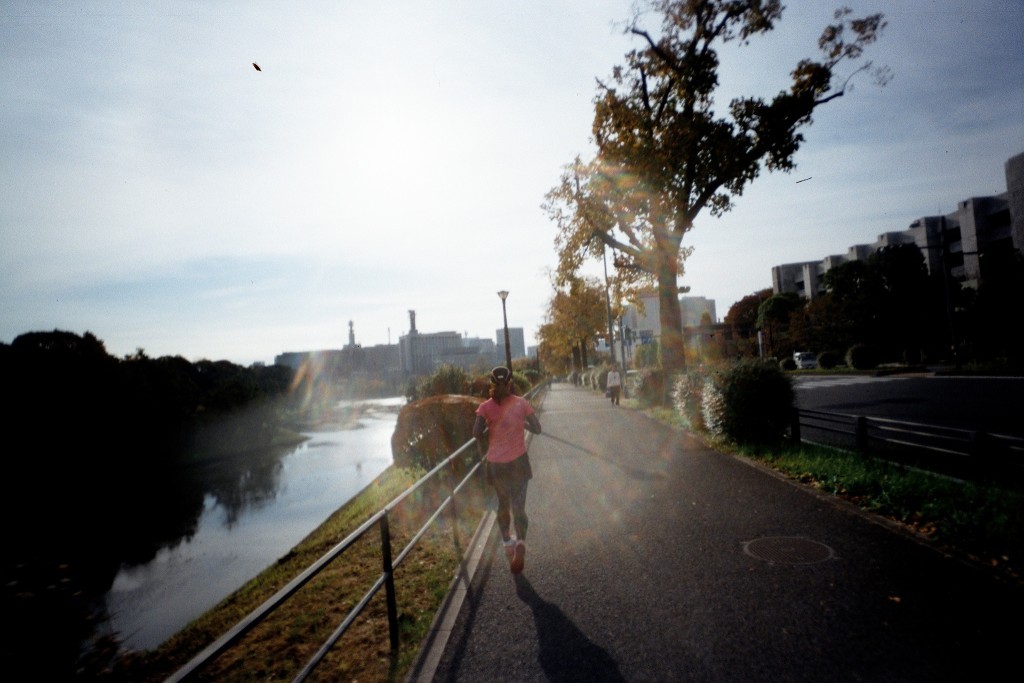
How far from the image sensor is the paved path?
11.8 ft

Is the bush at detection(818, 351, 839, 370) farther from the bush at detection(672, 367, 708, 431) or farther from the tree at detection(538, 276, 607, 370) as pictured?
the bush at detection(672, 367, 708, 431)

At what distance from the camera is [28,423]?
1017 inches

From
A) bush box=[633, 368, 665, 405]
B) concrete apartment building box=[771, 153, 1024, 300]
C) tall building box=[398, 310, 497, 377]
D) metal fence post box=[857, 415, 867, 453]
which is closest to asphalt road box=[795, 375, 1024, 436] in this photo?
metal fence post box=[857, 415, 867, 453]

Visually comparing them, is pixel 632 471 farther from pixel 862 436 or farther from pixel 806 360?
pixel 806 360

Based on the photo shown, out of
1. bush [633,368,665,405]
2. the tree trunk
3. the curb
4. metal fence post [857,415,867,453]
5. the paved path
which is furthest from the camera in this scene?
bush [633,368,665,405]

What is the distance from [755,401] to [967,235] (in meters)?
63.5

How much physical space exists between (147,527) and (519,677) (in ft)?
85.8

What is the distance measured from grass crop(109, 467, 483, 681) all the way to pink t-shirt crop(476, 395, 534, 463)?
1.29 metres

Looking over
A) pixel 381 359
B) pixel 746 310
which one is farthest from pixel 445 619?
pixel 381 359

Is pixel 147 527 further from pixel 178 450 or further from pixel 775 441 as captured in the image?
pixel 775 441

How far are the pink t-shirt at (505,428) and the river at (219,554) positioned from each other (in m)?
9.67

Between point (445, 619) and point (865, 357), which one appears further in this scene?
point (865, 357)

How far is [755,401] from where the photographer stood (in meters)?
11.3

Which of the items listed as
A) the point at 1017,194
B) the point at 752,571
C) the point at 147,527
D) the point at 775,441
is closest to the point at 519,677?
the point at 752,571
